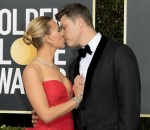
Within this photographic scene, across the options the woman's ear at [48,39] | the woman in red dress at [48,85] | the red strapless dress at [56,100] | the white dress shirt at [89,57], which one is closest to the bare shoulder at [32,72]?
the woman in red dress at [48,85]

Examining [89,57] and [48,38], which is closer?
[89,57]

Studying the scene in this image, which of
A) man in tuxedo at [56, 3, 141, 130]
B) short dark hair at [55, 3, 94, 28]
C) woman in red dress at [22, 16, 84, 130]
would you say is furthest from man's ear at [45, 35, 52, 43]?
short dark hair at [55, 3, 94, 28]

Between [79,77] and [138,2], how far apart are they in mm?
1951

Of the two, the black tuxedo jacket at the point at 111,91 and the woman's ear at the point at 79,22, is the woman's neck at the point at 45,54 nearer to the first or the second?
the woman's ear at the point at 79,22

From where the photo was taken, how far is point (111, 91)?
3.24 metres

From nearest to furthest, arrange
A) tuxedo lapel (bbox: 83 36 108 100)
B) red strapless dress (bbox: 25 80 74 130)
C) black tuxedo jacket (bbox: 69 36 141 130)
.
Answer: black tuxedo jacket (bbox: 69 36 141 130) < tuxedo lapel (bbox: 83 36 108 100) < red strapless dress (bbox: 25 80 74 130)

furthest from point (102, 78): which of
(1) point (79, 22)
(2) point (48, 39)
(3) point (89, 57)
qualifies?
(2) point (48, 39)

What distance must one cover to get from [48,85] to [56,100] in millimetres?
132

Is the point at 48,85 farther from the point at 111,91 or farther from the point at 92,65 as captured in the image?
the point at 111,91

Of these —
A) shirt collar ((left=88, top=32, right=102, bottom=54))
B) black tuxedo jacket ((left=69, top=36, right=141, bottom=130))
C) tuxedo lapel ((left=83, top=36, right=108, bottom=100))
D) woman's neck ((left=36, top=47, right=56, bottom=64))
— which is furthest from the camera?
woman's neck ((left=36, top=47, right=56, bottom=64))

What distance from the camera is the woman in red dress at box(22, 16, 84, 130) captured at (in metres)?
3.44

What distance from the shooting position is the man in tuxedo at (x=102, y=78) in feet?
10.3

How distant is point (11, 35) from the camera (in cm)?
539

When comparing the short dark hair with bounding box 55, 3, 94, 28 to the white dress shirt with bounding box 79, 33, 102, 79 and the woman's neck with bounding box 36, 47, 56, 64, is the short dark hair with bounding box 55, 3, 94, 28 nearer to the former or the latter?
the white dress shirt with bounding box 79, 33, 102, 79
